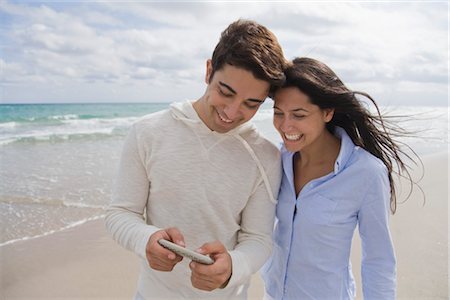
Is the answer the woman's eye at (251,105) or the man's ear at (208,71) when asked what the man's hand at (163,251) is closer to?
the woman's eye at (251,105)

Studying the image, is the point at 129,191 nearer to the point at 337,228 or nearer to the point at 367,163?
the point at 337,228

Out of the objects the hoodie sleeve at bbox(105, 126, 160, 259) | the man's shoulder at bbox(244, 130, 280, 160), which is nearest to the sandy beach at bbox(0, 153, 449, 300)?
the man's shoulder at bbox(244, 130, 280, 160)

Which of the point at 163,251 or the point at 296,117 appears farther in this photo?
the point at 296,117

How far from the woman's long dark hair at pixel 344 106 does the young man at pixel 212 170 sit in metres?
0.17

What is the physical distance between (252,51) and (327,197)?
81 cm

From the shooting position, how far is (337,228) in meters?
2.23

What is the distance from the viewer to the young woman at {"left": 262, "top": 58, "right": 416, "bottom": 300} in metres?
2.18

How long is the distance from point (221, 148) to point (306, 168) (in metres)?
0.55

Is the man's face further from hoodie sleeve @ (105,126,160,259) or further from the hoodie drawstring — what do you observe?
hoodie sleeve @ (105,126,160,259)

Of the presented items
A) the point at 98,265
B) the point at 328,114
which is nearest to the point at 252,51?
the point at 328,114

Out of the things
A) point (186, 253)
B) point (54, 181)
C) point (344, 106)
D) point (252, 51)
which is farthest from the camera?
point (54, 181)

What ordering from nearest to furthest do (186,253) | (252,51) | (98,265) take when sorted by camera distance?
1. (186,253)
2. (252,51)
3. (98,265)

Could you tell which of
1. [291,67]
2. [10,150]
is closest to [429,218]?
[291,67]

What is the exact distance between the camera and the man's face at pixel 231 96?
1944mm
